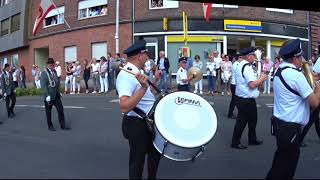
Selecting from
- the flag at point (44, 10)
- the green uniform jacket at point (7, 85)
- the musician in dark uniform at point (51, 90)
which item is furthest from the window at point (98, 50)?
the musician in dark uniform at point (51, 90)

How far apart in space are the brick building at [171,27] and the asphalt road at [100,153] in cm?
1558

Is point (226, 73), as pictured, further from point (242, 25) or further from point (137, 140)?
point (137, 140)

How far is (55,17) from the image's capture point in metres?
39.6

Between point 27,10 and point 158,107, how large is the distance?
41.1 meters

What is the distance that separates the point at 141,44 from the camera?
19.9 feet

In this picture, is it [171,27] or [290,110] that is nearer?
[290,110]

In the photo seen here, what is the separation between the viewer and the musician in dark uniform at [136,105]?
566 centimetres

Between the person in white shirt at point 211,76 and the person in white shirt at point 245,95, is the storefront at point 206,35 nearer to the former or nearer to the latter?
the person in white shirt at point 211,76

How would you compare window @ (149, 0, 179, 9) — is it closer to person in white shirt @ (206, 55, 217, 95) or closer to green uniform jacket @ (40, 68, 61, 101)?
person in white shirt @ (206, 55, 217, 95)

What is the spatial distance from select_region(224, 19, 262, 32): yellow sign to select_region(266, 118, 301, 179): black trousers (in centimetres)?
2580

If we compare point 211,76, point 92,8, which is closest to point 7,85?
point 211,76

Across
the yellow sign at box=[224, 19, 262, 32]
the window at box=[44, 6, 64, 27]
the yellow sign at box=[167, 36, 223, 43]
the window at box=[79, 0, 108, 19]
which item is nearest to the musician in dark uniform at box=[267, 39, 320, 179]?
the yellow sign at box=[167, 36, 223, 43]

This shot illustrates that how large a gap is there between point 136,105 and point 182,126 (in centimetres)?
58

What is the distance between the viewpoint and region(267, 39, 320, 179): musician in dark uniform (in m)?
5.77
